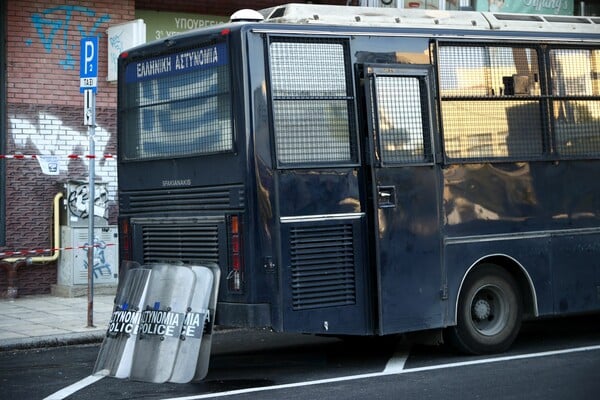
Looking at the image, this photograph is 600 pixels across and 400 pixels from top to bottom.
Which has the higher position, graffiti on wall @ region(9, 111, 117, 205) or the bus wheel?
graffiti on wall @ region(9, 111, 117, 205)

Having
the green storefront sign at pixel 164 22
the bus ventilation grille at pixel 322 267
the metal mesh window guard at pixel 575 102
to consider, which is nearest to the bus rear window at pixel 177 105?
the bus ventilation grille at pixel 322 267

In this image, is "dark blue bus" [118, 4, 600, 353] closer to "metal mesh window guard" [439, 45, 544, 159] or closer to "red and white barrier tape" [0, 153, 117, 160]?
"metal mesh window guard" [439, 45, 544, 159]

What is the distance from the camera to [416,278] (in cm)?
1030

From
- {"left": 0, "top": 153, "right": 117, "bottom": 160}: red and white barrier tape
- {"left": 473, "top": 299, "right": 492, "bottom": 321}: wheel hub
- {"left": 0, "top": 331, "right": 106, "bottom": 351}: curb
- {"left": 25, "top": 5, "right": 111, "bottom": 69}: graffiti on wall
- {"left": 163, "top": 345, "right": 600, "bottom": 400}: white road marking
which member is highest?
{"left": 25, "top": 5, "right": 111, "bottom": 69}: graffiti on wall

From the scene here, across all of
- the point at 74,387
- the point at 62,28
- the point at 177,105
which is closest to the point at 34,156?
the point at 62,28

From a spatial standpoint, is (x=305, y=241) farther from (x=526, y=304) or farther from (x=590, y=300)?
(x=590, y=300)

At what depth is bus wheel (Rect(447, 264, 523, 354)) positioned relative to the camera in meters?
10.7

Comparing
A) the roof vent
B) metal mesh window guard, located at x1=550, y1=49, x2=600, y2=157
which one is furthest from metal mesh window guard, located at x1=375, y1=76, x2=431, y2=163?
metal mesh window guard, located at x1=550, y1=49, x2=600, y2=157

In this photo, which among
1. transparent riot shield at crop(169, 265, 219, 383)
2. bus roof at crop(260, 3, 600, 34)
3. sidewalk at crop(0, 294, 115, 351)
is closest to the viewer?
transparent riot shield at crop(169, 265, 219, 383)

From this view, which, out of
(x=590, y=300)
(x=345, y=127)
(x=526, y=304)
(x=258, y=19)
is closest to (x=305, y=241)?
(x=345, y=127)

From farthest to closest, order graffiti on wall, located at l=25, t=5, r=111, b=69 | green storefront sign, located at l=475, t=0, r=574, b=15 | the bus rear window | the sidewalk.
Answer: green storefront sign, located at l=475, t=0, r=574, b=15 → graffiti on wall, located at l=25, t=5, r=111, b=69 → the sidewalk → the bus rear window

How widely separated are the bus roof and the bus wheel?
95.4 inches

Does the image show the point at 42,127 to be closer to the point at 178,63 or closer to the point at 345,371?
the point at 178,63

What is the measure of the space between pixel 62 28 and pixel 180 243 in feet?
24.4
